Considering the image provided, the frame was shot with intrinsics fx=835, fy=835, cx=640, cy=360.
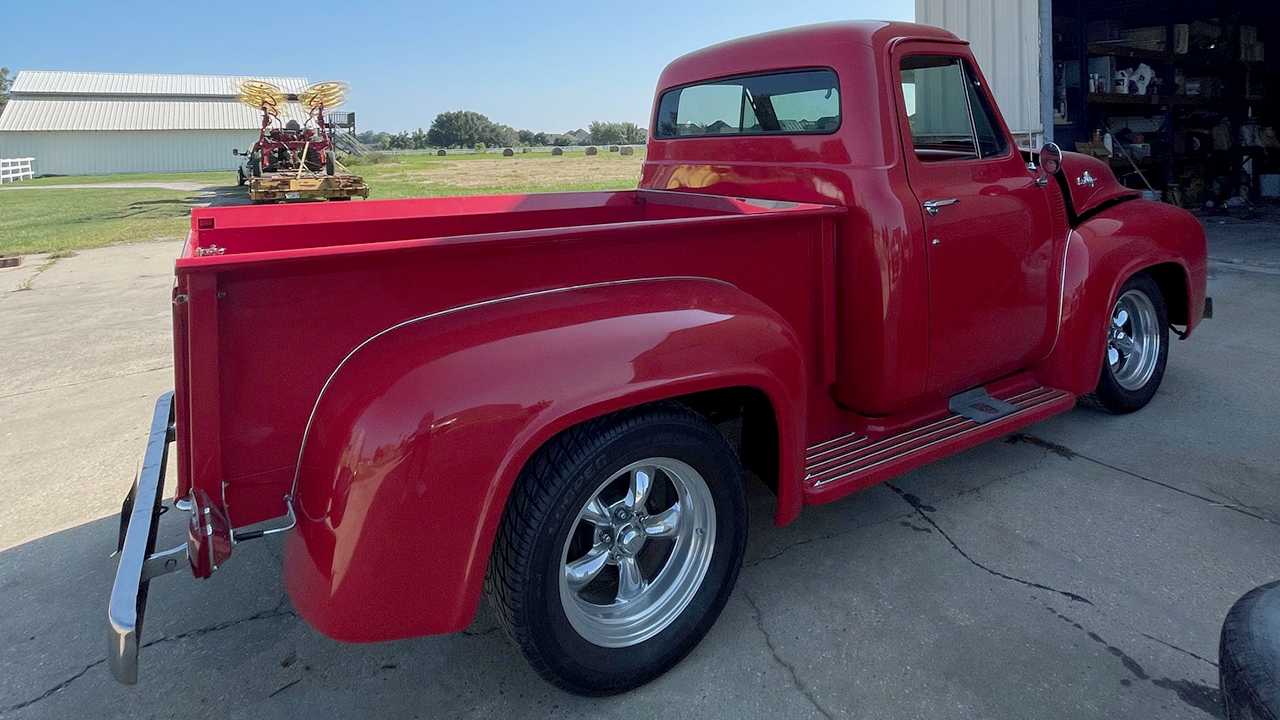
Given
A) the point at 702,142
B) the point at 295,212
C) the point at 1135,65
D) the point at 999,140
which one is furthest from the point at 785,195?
the point at 1135,65

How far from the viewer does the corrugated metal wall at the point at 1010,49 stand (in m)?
7.88

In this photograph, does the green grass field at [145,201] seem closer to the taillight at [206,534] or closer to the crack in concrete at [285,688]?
the crack in concrete at [285,688]

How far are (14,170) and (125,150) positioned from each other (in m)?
10.1

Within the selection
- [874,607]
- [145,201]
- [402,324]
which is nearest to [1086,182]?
[874,607]

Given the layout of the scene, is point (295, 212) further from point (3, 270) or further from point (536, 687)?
point (3, 270)

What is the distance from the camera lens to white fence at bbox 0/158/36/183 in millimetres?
38281

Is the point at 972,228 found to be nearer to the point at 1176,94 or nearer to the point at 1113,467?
the point at 1113,467

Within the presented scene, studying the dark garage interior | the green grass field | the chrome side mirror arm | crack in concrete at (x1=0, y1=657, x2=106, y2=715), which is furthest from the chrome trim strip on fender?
the green grass field

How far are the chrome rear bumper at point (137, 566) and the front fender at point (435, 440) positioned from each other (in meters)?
0.30

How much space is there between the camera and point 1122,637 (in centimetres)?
251

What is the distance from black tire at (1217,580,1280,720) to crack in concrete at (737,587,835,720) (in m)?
0.96

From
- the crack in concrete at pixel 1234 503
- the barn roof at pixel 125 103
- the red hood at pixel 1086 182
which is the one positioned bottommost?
the crack in concrete at pixel 1234 503

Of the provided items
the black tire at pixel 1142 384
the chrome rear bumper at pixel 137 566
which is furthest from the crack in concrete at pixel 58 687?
the black tire at pixel 1142 384

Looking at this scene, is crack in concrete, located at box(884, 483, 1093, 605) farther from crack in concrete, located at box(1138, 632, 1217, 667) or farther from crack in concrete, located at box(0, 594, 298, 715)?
crack in concrete, located at box(0, 594, 298, 715)
